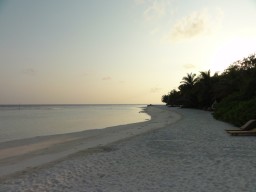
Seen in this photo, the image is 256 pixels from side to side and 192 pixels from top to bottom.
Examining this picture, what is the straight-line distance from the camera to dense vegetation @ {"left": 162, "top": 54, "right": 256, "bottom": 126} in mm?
21328

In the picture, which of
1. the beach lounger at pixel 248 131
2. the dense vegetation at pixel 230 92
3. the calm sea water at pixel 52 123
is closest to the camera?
the beach lounger at pixel 248 131

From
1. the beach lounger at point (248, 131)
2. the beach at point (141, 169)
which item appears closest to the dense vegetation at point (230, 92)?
the beach lounger at point (248, 131)

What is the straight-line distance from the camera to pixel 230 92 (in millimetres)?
40281

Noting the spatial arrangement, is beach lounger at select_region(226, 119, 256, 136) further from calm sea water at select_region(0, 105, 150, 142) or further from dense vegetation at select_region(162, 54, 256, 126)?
calm sea water at select_region(0, 105, 150, 142)

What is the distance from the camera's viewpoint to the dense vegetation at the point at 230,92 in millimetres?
21328

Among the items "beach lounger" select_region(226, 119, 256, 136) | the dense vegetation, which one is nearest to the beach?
"beach lounger" select_region(226, 119, 256, 136)

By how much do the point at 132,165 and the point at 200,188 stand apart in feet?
9.68

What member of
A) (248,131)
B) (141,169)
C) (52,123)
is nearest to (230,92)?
(52,123)

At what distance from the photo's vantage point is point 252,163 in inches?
363

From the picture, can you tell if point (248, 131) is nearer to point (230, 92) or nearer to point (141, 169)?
point (141, 169)

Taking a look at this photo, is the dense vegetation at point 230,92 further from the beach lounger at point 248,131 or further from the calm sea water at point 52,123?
the calm sea water at point 52,123

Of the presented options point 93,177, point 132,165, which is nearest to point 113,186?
point 93,177

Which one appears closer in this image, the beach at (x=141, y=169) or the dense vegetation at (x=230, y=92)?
the beach at (x=141, y=169)

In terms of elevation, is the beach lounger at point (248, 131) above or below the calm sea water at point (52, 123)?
above
